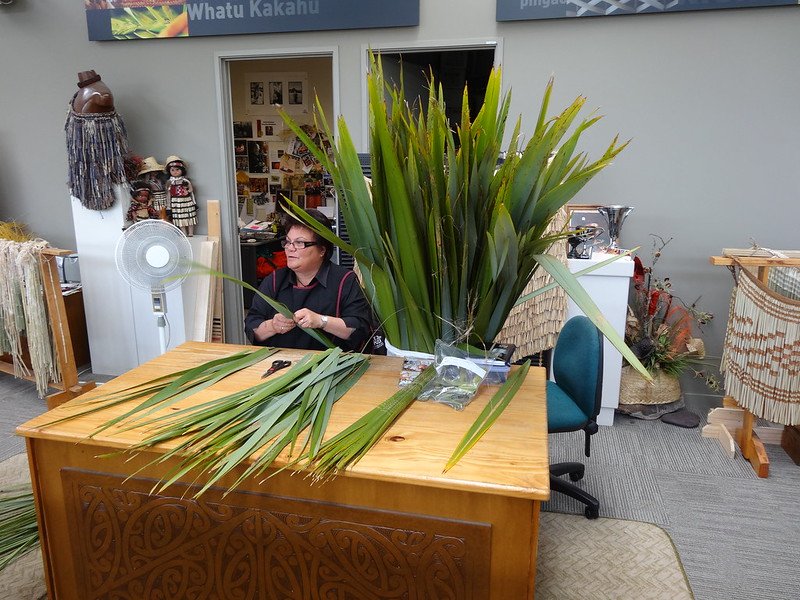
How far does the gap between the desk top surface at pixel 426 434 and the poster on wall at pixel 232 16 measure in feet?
8.16

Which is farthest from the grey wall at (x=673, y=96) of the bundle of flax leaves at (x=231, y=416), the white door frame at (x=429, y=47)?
the bundle of flax leaves at (x=231, y=416)

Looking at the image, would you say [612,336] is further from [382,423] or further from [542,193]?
[382,423]

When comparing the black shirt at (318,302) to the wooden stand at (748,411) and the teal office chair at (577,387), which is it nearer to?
the teal office chair at (577,387)

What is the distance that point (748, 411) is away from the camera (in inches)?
117

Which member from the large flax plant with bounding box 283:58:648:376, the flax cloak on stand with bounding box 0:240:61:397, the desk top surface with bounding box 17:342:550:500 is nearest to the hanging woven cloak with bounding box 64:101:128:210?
the flax cloak on stand with bounding box 0:240:61:397

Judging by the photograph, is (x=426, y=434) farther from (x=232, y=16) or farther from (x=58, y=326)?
(x=232, y=16)

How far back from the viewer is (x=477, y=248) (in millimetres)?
1590

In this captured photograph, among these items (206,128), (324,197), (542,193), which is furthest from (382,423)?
(324,197)

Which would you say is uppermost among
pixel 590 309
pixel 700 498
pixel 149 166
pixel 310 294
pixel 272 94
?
pixel 272 94

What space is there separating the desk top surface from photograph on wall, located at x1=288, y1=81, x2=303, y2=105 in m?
4.26

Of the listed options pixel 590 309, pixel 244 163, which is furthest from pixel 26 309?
pixel 590 309

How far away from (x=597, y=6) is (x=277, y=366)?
2681 mm

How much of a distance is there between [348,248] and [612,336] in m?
0.68

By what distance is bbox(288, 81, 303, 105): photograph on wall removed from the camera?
223 inches
